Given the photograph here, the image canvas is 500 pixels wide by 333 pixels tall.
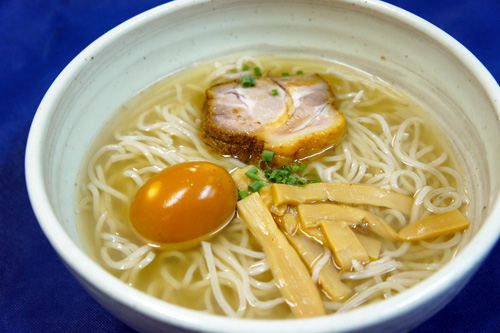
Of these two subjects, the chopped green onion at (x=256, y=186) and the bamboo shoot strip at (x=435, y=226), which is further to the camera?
the chopped green onion at (x=256, y=186)

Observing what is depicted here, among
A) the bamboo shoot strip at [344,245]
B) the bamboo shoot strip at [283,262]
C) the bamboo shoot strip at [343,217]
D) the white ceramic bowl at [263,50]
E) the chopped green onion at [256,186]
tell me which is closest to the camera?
the white ceramic bowl at [263,50]

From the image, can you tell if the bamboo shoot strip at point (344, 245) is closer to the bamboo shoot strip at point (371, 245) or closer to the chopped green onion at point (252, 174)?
the bamboo shoot strip at point (371, 245)

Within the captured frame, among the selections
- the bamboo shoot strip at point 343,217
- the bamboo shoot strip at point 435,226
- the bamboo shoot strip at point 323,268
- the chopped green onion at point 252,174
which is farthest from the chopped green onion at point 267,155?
the bamboo shoot strip at point 435,226

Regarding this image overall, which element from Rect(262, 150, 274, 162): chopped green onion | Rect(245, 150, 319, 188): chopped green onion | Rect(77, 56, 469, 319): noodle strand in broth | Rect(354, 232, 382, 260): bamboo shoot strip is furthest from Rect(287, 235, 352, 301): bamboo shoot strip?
Rect(262, 150, 274, 162): chopped green onion

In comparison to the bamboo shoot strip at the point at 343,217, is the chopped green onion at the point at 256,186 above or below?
below

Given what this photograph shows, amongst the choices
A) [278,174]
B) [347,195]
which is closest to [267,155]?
[278,174]

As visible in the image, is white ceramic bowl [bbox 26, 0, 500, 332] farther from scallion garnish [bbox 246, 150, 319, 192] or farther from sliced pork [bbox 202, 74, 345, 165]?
scallion garnish [bbox 246, 150, 319, 192]

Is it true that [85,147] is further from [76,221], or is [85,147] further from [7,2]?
Answer: [7,2]

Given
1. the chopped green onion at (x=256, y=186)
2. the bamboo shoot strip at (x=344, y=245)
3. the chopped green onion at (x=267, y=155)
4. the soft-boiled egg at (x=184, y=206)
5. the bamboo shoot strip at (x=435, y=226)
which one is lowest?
the soft-boiled egg at (x=184, y=206)
